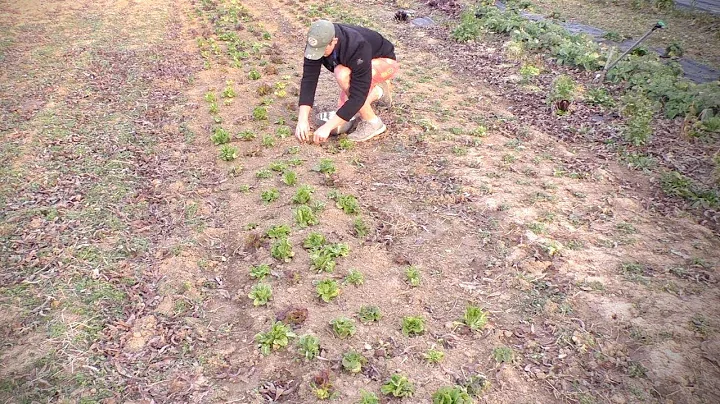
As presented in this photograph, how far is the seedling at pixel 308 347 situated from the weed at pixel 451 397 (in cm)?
89

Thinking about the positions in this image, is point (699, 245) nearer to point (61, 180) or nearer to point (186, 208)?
point (186, 208)

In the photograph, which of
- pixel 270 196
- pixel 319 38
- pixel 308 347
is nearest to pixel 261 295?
pixel 308 347

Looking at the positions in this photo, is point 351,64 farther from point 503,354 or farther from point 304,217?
point 503,354

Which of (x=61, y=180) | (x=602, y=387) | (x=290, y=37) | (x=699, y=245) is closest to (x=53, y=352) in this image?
(x=61, y=180)

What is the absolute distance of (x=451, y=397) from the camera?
10.1ft

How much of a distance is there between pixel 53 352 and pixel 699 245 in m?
5.55

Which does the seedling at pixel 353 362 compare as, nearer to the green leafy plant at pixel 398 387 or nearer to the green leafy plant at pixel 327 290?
the green leafy plant at pixel 398 387

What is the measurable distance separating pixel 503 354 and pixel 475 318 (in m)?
0.34

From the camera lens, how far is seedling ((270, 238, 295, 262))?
428 cm

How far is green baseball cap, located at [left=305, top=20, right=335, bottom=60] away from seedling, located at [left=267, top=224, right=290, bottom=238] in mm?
1850

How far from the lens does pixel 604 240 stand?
4.59 m

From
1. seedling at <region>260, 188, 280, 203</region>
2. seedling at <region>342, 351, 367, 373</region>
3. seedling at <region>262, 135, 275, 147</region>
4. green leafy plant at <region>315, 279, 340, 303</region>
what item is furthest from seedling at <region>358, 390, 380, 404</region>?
seedling at <region>262, 135, 275, 147</region>

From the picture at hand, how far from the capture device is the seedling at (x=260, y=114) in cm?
668

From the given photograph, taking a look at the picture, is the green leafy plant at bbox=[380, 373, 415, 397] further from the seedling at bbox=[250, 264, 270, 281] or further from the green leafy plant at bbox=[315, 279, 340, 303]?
the seedling at bbox=[250, 264, 270, 281]
